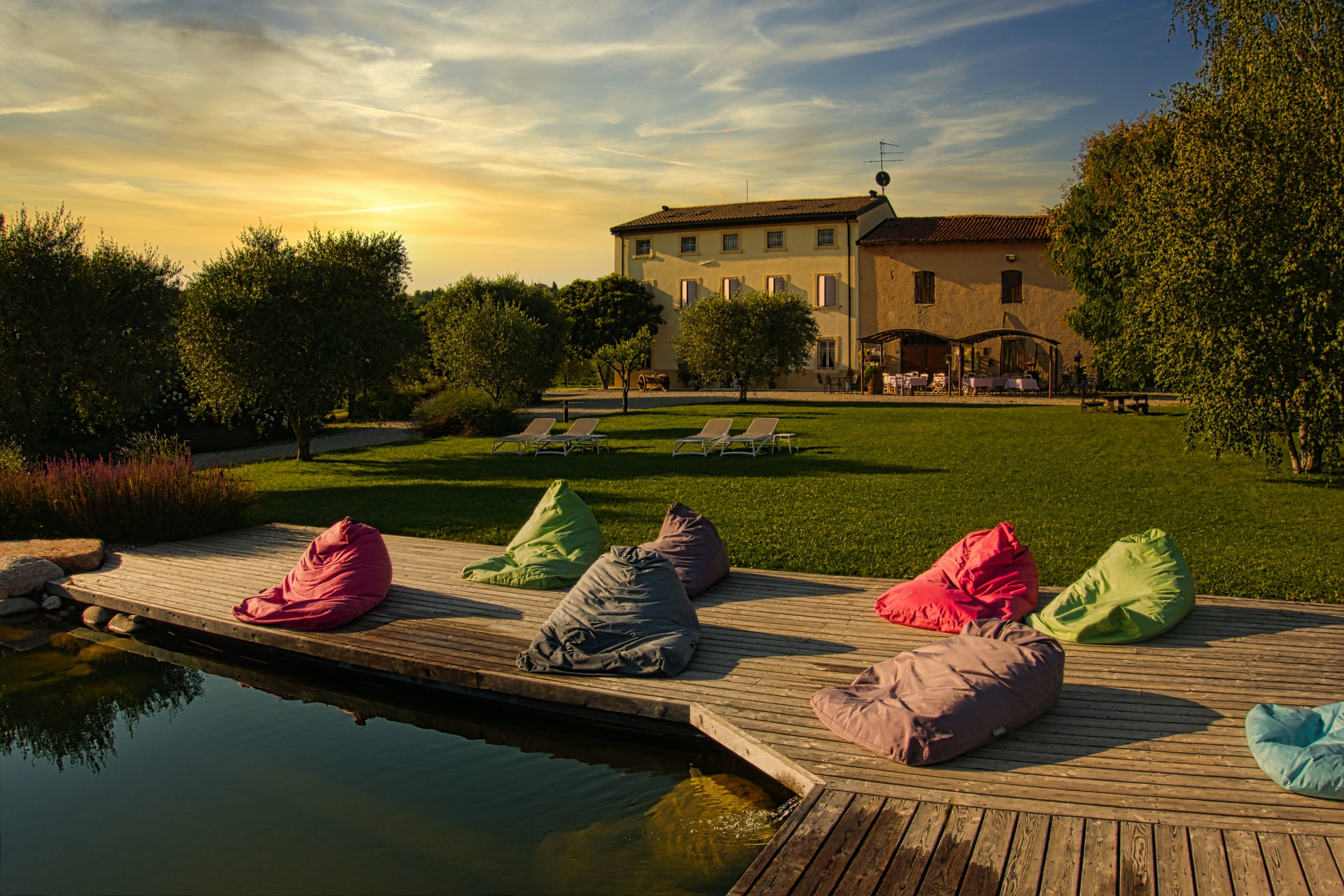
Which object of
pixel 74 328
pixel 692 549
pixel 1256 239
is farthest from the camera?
pixel 74 328

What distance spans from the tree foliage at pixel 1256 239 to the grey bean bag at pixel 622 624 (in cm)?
1007

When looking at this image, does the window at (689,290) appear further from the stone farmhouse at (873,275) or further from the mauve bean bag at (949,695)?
the mauve bean bag at (949,695)

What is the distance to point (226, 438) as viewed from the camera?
71.7ft

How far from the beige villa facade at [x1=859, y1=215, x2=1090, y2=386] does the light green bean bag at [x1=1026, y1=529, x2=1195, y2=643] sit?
3293cm

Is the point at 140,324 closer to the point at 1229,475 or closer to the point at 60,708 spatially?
the point at 60,708

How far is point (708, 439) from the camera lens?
1770cm

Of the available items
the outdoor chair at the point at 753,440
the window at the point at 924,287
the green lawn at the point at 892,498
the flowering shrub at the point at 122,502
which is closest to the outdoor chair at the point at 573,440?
the green lawn at the point at 892,498

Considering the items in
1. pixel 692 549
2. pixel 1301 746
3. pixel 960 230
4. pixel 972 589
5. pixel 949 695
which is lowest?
pixel 1301 746

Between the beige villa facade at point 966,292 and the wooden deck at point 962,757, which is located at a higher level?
the beige villa facade at point 966,292

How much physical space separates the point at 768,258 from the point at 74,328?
33.5m

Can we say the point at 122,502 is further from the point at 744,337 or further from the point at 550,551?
the point at 744,337

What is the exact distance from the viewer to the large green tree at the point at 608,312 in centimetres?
4500

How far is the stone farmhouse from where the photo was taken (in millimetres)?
40000

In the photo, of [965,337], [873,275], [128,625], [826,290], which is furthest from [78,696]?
[873,275]
